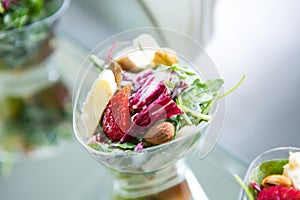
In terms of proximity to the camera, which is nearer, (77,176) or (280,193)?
(280,193)

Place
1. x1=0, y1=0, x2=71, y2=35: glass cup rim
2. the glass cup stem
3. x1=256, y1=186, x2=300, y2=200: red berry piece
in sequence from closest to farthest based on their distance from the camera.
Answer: x1=256, y1=186, x2=300, y2=200: red berry piece → the glass cup stem → x1=0, y1=0, x2=71, y2=35: glass cup rim

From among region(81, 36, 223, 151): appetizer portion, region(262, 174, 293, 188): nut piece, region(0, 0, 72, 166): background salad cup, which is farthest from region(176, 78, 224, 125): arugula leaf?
region(0, 0, 72, 166): background salad cup

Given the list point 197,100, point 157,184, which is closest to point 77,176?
point 157,184

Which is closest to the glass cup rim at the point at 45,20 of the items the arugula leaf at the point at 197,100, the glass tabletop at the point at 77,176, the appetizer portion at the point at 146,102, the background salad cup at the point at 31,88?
the background salad cup at the point at 31,88

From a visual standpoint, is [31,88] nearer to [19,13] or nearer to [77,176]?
[19,13]

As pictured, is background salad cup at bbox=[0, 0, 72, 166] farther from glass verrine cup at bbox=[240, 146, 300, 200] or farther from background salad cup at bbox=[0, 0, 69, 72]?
glass verrine cup at bbox=[240, 146, 300, 200]

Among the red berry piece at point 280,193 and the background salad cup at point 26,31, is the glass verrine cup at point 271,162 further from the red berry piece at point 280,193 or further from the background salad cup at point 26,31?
the background salad cup at point 26,31
